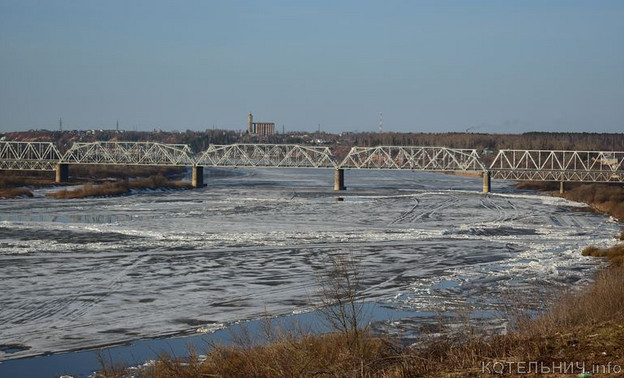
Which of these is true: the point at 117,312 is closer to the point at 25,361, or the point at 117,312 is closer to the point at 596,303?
the point at 25,361

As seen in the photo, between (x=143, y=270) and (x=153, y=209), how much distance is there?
114ft

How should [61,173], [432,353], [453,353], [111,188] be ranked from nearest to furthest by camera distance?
[453,353], [432,353], [111,188], [61,173]

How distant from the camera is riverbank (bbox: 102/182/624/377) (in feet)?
36.2

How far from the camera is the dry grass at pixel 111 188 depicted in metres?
81.3

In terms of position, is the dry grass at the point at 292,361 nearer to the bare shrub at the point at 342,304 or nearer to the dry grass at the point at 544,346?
the bare shrub at the point at 342,304

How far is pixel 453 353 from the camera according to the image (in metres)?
12.4

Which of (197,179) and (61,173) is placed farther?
(61,173)

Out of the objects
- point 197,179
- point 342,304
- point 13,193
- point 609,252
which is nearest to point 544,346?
point 342,304

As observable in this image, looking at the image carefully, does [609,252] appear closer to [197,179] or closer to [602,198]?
[602,198]

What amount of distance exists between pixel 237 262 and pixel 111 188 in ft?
194

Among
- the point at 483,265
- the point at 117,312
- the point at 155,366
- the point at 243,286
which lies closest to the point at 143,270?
the point at 243,286

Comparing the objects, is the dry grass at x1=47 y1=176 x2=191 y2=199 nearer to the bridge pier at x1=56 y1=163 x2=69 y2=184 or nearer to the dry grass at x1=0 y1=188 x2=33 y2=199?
the dry grass at x1=0 y1=188 x2=33 y2=199

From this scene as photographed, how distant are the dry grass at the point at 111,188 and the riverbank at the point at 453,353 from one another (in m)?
68.1

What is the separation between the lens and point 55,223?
49688mm
